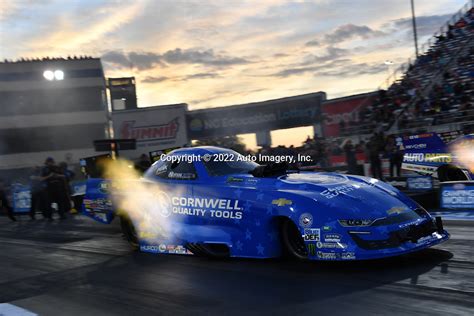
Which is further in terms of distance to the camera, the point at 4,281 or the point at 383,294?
the point at 4,281

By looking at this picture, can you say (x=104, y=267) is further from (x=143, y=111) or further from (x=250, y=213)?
(x=143, y=111)

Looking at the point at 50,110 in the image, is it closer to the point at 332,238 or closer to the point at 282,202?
the point at 282,202

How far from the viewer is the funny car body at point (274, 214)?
16.4ft

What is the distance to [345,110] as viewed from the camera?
27859mm

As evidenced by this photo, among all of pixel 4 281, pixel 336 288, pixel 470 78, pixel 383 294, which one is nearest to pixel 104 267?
pixel 4 281

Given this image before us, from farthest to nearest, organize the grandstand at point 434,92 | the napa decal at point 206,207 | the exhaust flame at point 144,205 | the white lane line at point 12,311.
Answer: the grandstand at point 434,92
the exhaust flame at point 144,205
the napa decal at point 206,207
the white lane line at point 12,311

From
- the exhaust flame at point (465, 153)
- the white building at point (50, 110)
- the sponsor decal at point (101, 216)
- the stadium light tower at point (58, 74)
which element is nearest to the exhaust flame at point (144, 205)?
the sponsor decal at point (101, 216)

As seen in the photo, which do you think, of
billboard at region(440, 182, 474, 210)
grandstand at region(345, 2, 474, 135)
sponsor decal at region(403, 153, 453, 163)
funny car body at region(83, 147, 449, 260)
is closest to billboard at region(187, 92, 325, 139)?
grandstand at region(345, 2, 474, 135)

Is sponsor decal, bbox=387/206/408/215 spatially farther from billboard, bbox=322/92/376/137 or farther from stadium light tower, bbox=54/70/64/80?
stadium light tower, bbox=54/70/64/80

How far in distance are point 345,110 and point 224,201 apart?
900 inches

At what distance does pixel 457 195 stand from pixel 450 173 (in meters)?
1.99

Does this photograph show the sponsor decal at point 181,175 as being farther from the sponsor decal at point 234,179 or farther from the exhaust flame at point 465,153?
the exhaust flame at point 465,153

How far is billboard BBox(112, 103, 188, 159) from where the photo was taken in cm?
3694

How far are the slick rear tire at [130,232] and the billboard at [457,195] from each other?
19.2 ft
